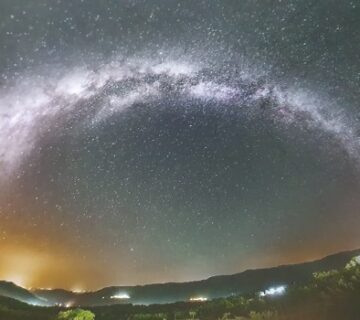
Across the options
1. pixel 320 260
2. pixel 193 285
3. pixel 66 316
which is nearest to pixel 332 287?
pixel 66 316

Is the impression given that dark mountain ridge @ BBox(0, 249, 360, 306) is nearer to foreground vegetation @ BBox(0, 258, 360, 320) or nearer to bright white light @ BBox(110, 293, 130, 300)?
bright white light @ BBox(110, 293, 130, 300)

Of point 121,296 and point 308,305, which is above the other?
point 121,296

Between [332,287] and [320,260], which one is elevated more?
[320,260]

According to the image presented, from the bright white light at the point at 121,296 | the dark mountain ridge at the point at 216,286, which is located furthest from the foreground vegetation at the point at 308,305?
the bright white light at the point at 121,296

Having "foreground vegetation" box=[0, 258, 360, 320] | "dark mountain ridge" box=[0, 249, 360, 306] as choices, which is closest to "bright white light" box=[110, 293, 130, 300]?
"dark mountain ridge" box=[0, 249, 360, 306]

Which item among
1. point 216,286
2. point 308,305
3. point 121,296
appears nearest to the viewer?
point 308,305

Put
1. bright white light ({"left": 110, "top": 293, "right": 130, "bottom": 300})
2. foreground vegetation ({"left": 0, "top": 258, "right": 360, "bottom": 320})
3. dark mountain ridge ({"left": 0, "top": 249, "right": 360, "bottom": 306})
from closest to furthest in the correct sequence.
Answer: foreground vegetation ({"left": 0, "top": 258, "right": 360, "bottom": 320})
dark mountain ridge ({"left": 0, "top": 249, "right": 360, "bottom": 306})
bright white light ({"left": 110, "top": 293, "right": 130, "bottom": 300})

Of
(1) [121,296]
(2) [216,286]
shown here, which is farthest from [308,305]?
(1) [121,296]

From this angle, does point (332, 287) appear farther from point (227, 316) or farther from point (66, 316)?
point (66, 316)

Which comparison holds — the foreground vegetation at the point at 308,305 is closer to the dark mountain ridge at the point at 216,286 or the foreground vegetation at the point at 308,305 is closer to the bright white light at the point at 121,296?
the dark mountain ridge at the point at 216,286

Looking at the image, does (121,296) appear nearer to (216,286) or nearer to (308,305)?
(216,286)

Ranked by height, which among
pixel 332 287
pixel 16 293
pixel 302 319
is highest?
pixel 16 293
